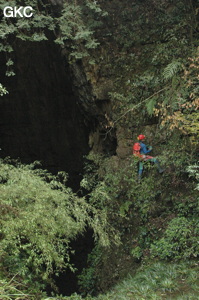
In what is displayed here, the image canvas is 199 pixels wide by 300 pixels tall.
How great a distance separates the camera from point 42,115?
653 inches

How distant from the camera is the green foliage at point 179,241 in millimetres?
6488

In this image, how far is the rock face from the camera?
1574cm

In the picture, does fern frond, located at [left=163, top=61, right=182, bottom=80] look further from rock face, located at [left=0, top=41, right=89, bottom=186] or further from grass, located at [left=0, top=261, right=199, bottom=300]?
rock face, located at [left=0, top=41, right=89, bottom=186]

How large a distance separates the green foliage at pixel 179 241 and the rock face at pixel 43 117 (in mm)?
8927

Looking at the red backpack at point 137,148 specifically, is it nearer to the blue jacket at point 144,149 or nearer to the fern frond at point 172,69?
the blue jacket at point 144,149

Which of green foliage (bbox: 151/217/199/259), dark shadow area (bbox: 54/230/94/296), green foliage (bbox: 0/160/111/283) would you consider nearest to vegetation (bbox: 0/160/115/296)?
green foliage (bbox: 0/160/111/283)

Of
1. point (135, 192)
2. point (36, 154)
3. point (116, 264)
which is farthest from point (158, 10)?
point (36, 154)

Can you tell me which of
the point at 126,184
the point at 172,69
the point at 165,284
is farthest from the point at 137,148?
the point at 165,284

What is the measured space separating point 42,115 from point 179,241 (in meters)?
11.7

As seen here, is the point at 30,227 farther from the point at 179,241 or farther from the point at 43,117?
the point at 43,117

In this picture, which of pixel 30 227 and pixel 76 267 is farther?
pixel 76 267

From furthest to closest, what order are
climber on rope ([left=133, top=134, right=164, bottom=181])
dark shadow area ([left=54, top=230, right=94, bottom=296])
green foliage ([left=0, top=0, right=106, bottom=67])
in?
dark shadow area ([left=54, top=230, right=94, bottom=296]), climber on rope ([left=133, top=134, right=164, bottom=181]), green foliage ([left=0, top=0, right=106, bottom=67])

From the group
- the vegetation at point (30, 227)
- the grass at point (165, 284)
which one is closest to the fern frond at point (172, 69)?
the vegetation at point (30, 227)

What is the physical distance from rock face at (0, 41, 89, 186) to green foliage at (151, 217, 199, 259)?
8927mm
